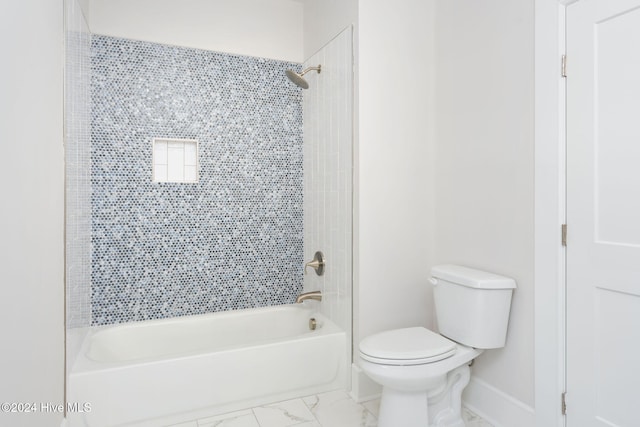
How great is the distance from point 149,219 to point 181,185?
0.99 feet

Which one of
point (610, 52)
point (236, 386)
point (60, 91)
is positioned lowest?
point (236, 386)

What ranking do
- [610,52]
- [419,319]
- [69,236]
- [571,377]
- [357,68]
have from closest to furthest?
[610,52] < [571,377] < [69,236] < [357,68] < [419,319]

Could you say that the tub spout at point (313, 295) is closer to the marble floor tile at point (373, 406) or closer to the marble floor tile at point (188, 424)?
the marble floor tile at point (373, 406)

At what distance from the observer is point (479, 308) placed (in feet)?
6.23

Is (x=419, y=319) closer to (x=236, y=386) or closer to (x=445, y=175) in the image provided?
(x=445, y=175)

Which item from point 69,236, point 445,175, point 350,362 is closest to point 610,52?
point 445,175

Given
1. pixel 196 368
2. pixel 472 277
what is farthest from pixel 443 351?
pixel 196 368

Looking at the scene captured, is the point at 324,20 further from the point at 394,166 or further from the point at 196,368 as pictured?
the point at 196,368

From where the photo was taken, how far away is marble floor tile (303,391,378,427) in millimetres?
2027

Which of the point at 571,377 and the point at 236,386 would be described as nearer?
the point at 571,377

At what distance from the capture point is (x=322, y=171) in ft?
8.99

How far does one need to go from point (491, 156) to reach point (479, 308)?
775 mm

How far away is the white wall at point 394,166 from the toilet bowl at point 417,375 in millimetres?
372

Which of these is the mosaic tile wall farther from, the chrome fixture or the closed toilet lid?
the closed toilet lid
